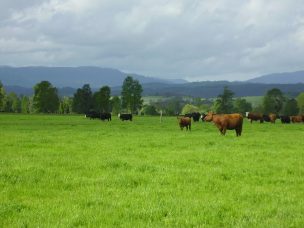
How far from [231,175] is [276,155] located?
22.5ft

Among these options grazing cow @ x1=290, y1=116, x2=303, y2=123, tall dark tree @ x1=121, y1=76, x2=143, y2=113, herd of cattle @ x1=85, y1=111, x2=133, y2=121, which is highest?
tall dark tree @ x1=121, y1=76, x2=143, y2=113

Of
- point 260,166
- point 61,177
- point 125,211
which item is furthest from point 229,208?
point 260,166

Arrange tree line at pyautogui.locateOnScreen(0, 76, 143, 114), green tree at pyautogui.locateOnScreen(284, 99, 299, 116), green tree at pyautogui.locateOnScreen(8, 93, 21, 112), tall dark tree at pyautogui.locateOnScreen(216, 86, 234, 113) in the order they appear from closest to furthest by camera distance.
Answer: tree line at pyautogui.locateOnScreen(0, 76, 143, 114), tall dark tree at pyautogui.locateOnScreen(216, 86, 234, 113), green tree at pyautogui.locateOnScreen(284, 99, 299, 116), green tree at pyautogui.locateOnScreen(8, 93, 21, 112)

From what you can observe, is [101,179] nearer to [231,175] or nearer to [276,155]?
[231,175]

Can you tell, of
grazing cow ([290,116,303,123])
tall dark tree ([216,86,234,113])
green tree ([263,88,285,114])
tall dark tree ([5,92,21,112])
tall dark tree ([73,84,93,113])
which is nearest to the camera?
grazing cow ([290,116,303,123])

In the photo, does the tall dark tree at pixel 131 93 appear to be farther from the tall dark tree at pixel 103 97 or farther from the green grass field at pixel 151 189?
the green grass field at pixel 151 189

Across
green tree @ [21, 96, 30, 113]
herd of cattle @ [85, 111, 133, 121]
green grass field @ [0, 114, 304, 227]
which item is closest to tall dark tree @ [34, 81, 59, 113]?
green tree @ [21, 96, 30, 113]

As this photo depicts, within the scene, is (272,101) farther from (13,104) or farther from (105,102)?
(13,104)

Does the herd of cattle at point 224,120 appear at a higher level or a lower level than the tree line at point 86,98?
lower

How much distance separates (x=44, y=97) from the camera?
415 feet

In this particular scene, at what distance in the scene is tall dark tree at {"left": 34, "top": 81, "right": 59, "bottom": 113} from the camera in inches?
4968

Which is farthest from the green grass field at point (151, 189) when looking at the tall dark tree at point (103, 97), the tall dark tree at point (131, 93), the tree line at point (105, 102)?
the tall dark tree at point (103, 97)

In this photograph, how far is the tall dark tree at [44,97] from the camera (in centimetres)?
12619

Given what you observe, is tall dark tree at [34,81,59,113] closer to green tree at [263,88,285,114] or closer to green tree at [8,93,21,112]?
green tree at [8,93,21,112]
